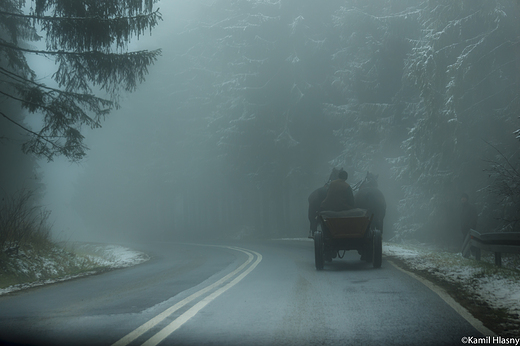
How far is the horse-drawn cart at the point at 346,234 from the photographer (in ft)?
32.4

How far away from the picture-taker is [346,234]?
10.0 metres

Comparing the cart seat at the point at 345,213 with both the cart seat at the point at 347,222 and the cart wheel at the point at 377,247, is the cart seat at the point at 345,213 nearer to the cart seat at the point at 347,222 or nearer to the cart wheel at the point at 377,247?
the cart seat at the point at 347,222

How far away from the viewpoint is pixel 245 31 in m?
33.1

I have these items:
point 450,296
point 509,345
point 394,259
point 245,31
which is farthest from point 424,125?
point 245,31

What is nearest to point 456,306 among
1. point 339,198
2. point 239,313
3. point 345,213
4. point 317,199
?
point 239,313

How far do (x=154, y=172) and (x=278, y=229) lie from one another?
14.2 metres

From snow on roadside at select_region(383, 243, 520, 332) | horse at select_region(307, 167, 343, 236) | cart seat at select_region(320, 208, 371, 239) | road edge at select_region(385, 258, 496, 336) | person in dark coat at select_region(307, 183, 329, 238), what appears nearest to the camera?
road edge at select_region(385, 258, 496, 336)

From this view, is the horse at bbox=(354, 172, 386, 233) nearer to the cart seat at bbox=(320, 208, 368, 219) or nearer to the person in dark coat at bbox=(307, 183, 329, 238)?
the person in dark coat at bbox=(307, 183, 329, 238)

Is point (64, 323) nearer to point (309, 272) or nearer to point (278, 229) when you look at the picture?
point (309, 272)

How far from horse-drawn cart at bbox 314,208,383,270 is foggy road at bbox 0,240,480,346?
3.22 feet

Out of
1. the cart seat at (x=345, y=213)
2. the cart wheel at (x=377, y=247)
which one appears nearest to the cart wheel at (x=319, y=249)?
the cart seat at (x=345, y=213)

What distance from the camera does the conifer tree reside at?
458 inches

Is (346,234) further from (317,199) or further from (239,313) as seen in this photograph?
(239,313)

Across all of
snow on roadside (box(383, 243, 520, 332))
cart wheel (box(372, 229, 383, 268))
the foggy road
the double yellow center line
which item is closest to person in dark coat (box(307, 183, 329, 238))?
snow on roadside (box(383, 243, 520, 332))
